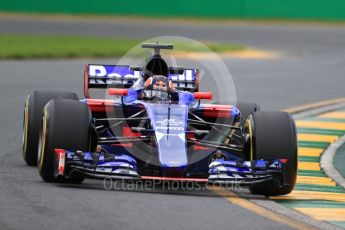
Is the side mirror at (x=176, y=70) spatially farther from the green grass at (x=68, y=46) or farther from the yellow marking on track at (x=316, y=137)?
the green grass at (x=68, y=46)

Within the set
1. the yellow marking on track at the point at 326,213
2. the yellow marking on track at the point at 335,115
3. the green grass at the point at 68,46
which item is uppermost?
the green grass at the point at 68,46

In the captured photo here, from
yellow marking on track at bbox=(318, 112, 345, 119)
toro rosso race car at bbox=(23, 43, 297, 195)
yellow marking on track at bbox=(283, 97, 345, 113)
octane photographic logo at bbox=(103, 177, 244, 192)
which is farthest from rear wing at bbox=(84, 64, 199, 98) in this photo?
yellow marking on track at bbox=(283, 97, 345, 113)

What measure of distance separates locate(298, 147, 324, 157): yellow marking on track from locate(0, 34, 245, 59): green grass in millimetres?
15234

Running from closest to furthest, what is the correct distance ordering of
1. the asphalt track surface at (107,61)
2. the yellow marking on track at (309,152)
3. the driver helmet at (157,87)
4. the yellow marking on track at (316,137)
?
the asphalt track surface at (107,61)
the driver helmet at (157,87)
the yellow marking on track at (309,152)
the yellow marking on track at (316,137)

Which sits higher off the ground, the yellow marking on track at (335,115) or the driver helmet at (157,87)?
the driver helmet at (157,87)

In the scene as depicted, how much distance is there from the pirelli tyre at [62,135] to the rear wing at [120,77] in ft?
8.62

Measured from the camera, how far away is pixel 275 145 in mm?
10391

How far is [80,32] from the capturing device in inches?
1571

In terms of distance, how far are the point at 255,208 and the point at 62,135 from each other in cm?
200

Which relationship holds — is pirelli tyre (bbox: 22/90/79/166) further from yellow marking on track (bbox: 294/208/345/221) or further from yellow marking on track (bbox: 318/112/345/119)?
yellow marking on track (bbox: 318/112/345/119)

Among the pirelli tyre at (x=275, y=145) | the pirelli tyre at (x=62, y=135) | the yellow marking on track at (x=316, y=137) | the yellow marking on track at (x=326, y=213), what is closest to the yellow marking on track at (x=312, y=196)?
the pirelli tyre at (x=275, y=145)

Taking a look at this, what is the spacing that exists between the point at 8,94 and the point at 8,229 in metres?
12.1

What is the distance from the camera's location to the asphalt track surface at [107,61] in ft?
28.0

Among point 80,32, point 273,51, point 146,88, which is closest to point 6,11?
point 80,32
